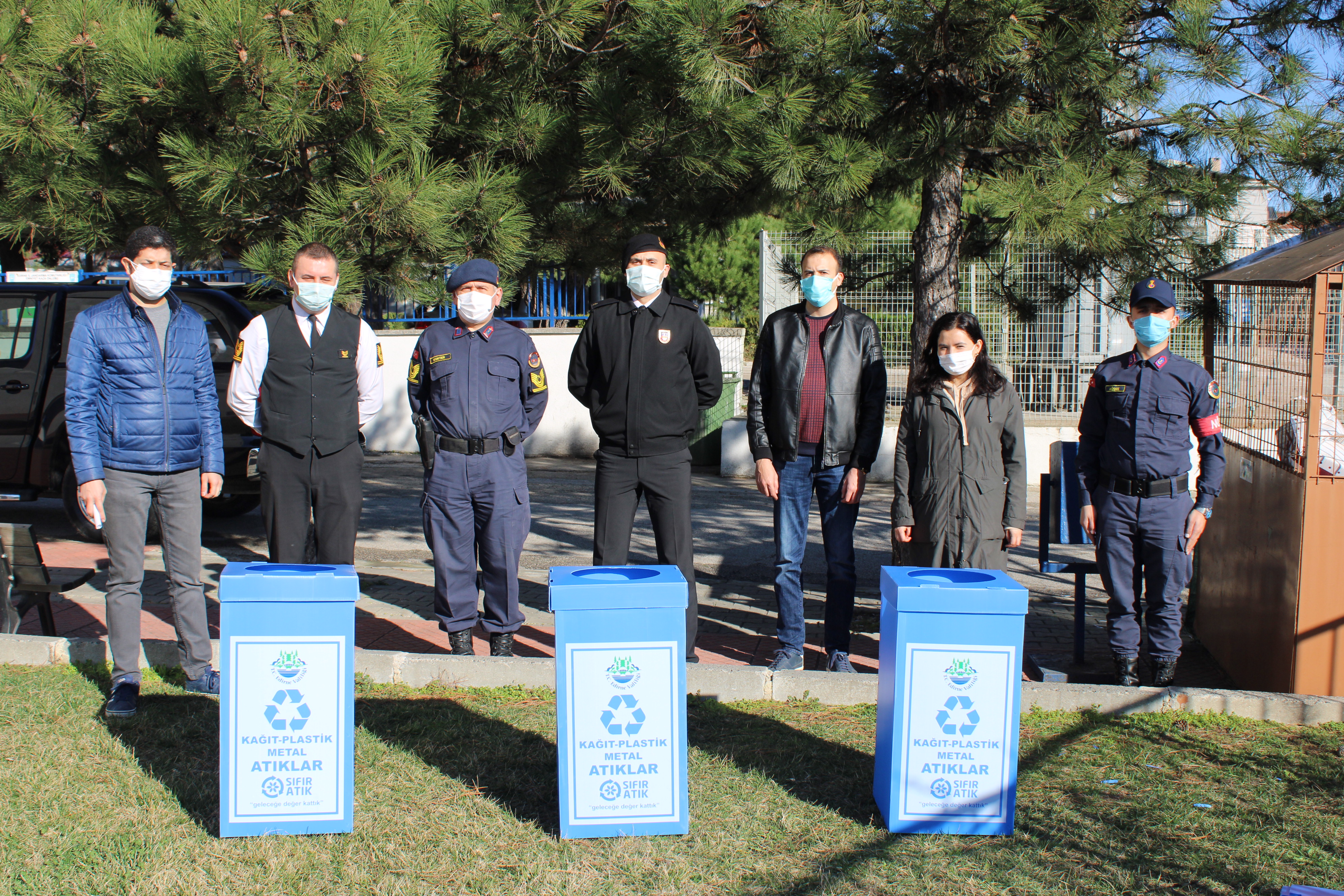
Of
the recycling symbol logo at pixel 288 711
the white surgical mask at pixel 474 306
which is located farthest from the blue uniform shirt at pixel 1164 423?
the recycling symbol logo at pixel 288 711

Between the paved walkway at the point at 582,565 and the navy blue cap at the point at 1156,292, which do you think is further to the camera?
the paved walkway at the point at 582,565

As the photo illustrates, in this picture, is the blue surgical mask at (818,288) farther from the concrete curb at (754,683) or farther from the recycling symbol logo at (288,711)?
the recycling symbol logo at (288,711)

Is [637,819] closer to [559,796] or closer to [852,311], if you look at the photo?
[559,796]

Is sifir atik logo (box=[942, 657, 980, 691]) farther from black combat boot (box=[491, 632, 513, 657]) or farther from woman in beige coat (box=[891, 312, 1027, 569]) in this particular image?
black combat boot (box=[491, 632, 513, 657])

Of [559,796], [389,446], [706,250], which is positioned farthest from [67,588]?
[706,250]

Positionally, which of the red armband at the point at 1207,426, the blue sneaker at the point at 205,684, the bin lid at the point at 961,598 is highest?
the red armband at the point at 1207,426

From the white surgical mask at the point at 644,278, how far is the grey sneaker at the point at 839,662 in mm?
1975

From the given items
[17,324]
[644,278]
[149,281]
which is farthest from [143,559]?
[17,324]

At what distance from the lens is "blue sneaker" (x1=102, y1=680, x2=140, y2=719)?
179 inches

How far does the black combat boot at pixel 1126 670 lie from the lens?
5121 mm

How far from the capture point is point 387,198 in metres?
5.31

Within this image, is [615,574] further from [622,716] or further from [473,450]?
[473,450]

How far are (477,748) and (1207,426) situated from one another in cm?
359

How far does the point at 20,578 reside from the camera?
550cm
